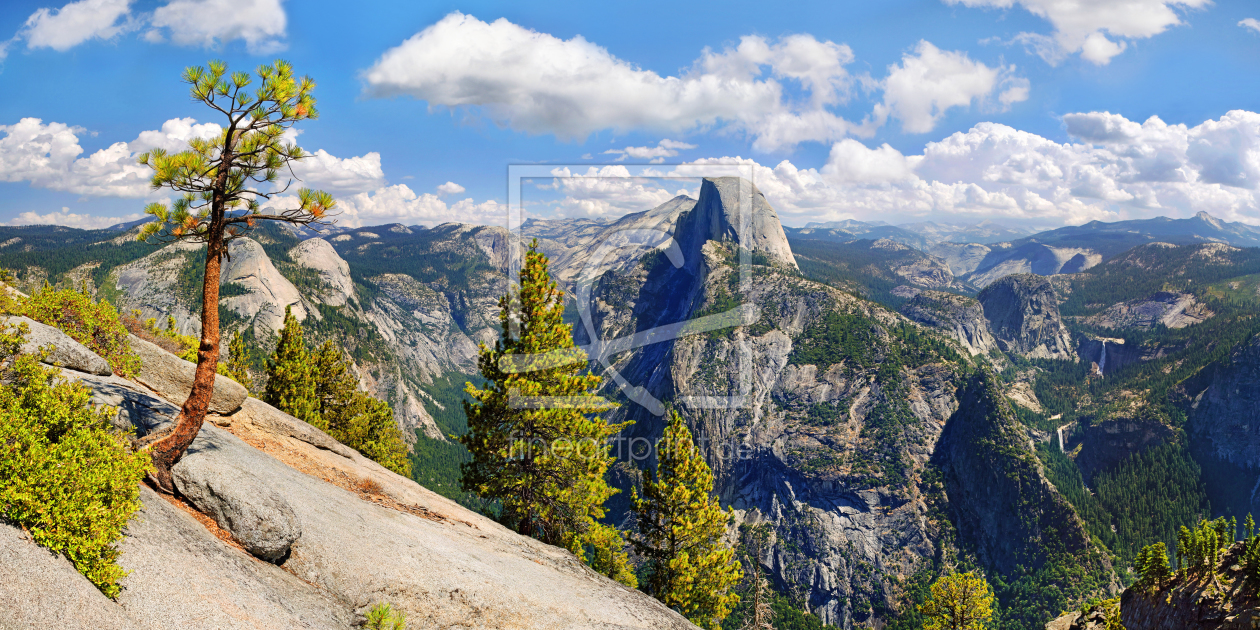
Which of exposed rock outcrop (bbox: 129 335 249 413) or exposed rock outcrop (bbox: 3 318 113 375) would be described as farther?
exposed rock outcrop (bbox: 129 335 249 413)

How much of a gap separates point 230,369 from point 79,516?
126 feet

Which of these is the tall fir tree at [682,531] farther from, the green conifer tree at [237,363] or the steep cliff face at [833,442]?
the steep cliff face at [833,442]

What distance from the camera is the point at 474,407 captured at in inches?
935

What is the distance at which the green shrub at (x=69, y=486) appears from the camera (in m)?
8.32

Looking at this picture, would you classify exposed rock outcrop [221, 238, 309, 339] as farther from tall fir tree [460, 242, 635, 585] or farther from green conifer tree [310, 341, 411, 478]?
tall fir tree [460, 242, 635, 585]

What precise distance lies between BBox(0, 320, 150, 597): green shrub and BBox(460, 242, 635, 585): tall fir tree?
12.2 metres

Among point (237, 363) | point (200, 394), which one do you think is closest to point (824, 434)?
point (237, 363)

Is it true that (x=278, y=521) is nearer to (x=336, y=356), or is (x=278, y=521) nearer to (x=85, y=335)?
(x=85, y=335)

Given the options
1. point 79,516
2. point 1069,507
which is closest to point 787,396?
point 1069,507

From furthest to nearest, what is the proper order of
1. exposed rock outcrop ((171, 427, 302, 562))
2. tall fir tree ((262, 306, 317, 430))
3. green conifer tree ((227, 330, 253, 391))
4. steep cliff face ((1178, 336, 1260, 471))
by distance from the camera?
steep cliff face ((1178, 336, 1260, 471)) → green conifer tree ((227, 330, 253, 391)) → tall fir tree ((262, 306, 317, 430)) → exposed rock outcrop ((171, 427, 302, 562))

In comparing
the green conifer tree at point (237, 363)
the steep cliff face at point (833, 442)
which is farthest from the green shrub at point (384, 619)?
the steep cliff face at point (833, 442)

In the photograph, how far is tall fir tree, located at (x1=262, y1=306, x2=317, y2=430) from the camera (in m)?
35.2

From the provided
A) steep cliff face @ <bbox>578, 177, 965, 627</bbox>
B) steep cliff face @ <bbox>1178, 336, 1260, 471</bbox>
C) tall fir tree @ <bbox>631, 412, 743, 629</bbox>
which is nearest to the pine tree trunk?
tall fir tree @ <bbox>631, 412, 743, 629</bbox>

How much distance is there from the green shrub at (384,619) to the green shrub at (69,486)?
4.80 m
